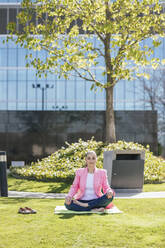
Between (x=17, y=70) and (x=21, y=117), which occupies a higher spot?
(x=17, y=70)

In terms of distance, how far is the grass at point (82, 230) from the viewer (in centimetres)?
530

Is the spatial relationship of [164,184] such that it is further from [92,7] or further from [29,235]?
[29,235]

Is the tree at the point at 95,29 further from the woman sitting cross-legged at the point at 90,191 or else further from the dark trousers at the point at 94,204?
the dark trousers at the point at 94,204

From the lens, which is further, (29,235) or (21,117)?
(21,117)

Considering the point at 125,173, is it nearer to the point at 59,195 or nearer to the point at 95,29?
the point at 59,195

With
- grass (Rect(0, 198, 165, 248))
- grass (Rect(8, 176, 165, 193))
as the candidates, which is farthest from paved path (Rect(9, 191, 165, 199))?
grass (Rect(0, 198, 165, 248))

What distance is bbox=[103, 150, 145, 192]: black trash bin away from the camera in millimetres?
12906

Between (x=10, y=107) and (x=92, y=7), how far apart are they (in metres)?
39.4

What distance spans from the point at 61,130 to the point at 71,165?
6.19m

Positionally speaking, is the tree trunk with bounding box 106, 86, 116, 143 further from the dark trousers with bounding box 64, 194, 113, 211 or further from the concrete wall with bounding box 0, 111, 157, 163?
the dark trousers with bounding box 64, 194, 113, 211

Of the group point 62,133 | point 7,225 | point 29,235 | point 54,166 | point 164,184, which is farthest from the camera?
Result: point 62,133

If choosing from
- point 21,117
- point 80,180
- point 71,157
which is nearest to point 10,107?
point 21,117

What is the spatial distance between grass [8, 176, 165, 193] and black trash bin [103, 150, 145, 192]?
21.5 inches

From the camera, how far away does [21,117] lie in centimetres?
2253
